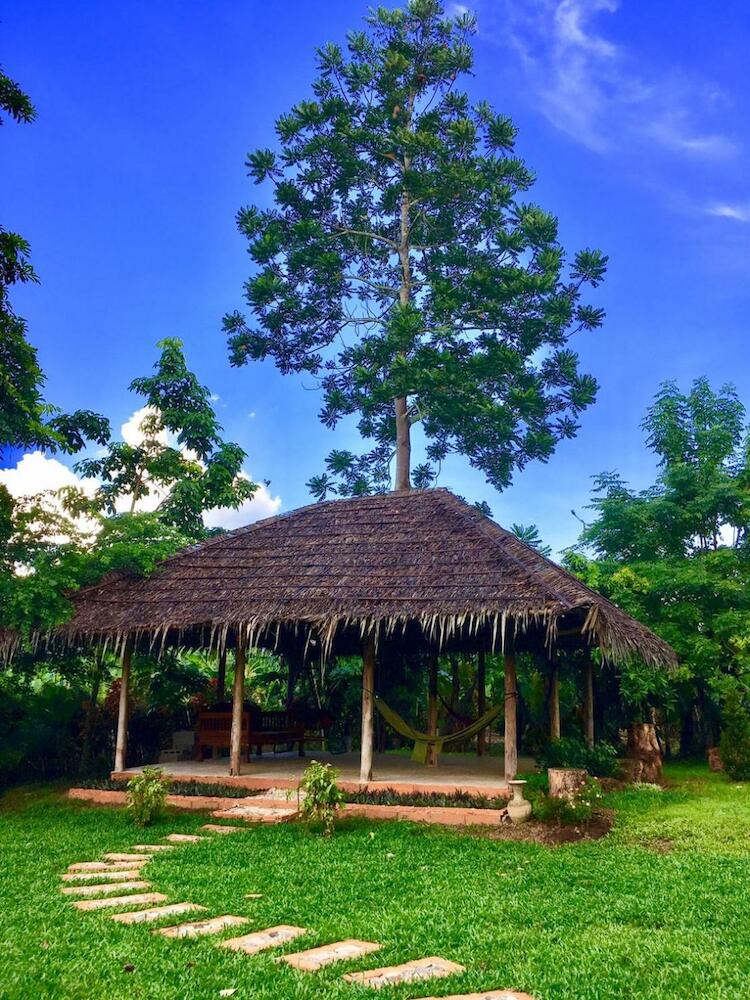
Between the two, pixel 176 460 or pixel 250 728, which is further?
pixel 176 460

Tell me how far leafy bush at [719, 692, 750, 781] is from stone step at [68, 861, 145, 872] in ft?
24.8

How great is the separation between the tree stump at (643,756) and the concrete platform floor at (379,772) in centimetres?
122

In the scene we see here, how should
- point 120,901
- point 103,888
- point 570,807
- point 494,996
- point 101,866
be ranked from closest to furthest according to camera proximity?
1. point 494,996
2. point 120,901
3. point 103,888
4. point 101,866
5. point 570,807

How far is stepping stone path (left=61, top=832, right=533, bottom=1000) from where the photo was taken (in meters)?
3.61

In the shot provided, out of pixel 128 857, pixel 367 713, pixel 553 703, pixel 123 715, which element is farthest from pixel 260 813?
pixel 553 703

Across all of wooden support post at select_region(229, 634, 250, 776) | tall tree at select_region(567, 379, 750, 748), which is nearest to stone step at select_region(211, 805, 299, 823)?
wooden support post at select_region(229, 634, 250, 776)

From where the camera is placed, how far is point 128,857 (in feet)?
21.1

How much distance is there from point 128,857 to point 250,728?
4310mm

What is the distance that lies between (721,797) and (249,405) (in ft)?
38.5

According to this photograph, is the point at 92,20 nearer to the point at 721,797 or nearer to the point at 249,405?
the point at 249,405

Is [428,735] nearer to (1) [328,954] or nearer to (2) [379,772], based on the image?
(2) [379,772]

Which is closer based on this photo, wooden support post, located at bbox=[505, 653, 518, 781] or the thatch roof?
the thatch roof

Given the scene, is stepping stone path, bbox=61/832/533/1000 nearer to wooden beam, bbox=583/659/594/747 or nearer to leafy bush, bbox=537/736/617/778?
leafy bush, bbox=537/736/617/778

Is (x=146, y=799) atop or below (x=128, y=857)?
atop
